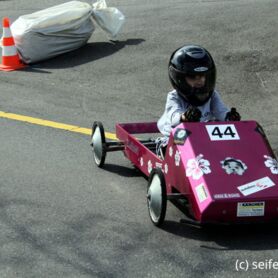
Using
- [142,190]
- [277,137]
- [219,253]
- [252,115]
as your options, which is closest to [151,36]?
[252,115]

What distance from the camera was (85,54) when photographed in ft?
39.6

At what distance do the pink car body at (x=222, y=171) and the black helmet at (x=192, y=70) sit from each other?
1.81ft

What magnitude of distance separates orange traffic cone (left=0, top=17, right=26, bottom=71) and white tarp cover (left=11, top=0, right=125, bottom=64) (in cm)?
14

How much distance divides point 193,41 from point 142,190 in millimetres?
5623

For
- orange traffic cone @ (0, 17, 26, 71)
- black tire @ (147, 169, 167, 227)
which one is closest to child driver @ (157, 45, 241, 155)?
black tire @ (147, 169, 167, 227)

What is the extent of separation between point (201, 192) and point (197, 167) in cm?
25

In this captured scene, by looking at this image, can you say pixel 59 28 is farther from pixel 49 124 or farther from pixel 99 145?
pixel 99 145

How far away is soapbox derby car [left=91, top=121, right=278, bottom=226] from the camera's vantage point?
18.7 ft

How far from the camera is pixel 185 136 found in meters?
6.24

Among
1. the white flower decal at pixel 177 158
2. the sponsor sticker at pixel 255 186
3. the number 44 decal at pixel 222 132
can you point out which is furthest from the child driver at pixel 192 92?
the sponsor sticker at pixel 255 186

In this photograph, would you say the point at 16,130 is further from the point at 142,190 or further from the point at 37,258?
the point at 37,258

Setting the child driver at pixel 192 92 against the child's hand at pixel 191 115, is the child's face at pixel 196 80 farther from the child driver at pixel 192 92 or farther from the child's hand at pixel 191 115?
the child's hand at pixel 191 115

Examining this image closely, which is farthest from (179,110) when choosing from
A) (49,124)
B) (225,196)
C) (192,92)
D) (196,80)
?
(49,124)

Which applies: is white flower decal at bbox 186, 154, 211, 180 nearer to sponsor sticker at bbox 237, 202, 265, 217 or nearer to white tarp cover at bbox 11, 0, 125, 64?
sponsor sticker at bbox 237, 202, 265, 217
